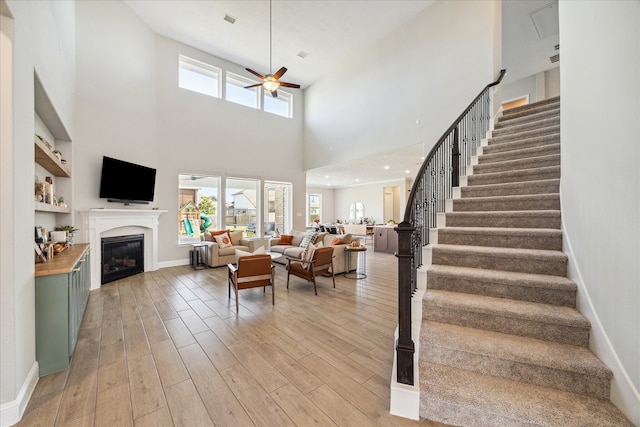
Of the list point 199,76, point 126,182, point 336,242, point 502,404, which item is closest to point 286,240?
point 336,242

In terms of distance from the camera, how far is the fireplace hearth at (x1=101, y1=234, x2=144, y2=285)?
4.91 meters

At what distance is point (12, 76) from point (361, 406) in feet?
10.9

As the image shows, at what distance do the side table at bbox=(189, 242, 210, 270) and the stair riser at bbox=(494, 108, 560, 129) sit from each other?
6.99 meters

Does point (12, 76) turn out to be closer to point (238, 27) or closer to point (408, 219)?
point (408, 219)

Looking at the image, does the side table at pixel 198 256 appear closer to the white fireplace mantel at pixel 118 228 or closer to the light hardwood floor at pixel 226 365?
the white fireplace mantel at pixel 118 228

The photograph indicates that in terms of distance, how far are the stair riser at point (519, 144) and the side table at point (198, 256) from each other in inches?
250

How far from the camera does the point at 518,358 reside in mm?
1636

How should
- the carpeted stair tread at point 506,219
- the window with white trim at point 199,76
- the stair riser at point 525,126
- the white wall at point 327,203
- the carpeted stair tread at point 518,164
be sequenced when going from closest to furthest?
the carpeted stair tread at point 506,219 < the carpeted stair tread at point 518,164 < the stair riser at point 525,126 < the window with white trim at point 199,76 < the white wall at point 327,203

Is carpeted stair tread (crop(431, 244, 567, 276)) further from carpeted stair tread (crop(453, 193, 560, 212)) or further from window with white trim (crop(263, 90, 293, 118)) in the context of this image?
window with white trim (crop(263, 90, 293, 118))

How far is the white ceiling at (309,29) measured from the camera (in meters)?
5.37

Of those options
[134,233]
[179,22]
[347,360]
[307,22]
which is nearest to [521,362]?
[347,360]

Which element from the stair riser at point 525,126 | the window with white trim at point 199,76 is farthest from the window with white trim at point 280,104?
the stair riser at point 525,126

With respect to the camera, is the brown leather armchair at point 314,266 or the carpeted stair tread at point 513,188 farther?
the brown leather armchair at point 314,266

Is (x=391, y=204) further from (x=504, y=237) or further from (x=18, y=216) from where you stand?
(x=18, y=216)
